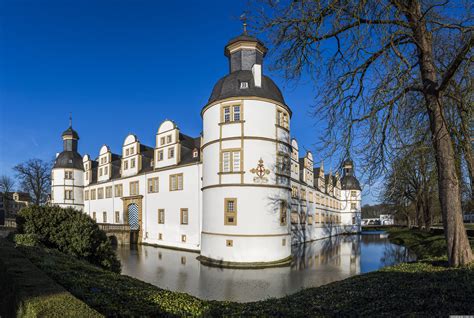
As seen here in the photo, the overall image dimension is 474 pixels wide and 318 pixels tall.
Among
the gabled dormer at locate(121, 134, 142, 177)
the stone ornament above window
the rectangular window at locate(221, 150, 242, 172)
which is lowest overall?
the stone ornament above window

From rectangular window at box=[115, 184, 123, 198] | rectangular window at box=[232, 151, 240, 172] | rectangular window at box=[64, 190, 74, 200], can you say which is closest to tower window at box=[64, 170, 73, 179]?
rectangular window at box=[64, 190, 74, 200]

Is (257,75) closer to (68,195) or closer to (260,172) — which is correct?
(260,172)

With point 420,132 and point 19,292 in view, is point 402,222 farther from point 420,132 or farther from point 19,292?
point 19,292

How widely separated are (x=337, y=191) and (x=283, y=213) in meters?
38.9

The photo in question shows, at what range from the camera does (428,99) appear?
356 inches

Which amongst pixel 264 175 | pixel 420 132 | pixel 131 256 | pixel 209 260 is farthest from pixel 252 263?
pixel 420 132

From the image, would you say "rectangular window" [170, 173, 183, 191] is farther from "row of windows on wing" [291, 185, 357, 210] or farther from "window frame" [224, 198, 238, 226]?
"row of windows on wing" [291, 185, 357, 210]

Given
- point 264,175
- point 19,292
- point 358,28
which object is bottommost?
point 19,292

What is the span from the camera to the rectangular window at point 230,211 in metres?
18.9

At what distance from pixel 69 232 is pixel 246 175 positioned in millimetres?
9854

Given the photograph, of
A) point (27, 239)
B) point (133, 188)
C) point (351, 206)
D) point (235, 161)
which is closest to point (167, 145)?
point (133, 188)

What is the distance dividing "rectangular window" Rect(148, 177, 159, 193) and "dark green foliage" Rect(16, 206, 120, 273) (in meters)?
16.3

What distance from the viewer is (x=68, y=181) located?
44.5m

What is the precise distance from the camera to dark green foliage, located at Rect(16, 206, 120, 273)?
1213 centimetres
